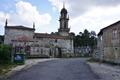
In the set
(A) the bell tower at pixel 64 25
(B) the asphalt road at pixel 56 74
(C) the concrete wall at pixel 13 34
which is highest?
(A) the bell tower at pixel 64 25

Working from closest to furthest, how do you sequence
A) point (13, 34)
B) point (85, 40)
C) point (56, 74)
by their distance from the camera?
1. point (56, 74)
2. point (13, 34)
3. point (85, 40)

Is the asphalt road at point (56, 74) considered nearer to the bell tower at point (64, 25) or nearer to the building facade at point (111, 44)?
the building facade at point (111, 44)

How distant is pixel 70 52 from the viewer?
81000mm

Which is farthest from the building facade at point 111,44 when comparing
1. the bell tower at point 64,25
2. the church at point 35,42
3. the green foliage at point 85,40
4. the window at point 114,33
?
the green foliage at point 85,40

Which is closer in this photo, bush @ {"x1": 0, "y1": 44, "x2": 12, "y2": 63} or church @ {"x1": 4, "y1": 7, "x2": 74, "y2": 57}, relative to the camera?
bush @ {"x1": 0, "y1": 44, "x2": 12, "y2": 63}

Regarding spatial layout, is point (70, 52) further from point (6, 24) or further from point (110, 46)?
point (110, 46)

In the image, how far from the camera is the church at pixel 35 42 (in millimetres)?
69500

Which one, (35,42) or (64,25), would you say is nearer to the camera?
(35,42)

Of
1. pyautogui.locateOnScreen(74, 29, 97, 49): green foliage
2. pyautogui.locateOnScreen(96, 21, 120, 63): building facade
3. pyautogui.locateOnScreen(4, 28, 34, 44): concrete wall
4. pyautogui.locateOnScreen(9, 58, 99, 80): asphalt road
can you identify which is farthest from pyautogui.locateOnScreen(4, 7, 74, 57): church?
pyautogui.locateOnScreen(9, 58, 99, 80): asphalt road

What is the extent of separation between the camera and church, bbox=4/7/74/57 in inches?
2736

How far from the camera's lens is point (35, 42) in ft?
240

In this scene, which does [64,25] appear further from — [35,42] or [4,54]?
[4,54]

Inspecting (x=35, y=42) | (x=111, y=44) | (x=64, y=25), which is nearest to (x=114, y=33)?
(x=111, y=44)

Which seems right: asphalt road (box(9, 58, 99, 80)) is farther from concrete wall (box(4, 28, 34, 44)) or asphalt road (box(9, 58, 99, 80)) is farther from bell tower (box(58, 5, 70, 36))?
bell tower (box(58, 5, 70, 36))
